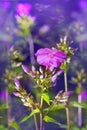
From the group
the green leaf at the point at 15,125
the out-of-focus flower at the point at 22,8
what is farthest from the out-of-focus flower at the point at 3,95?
the out-of-focus flower at the point at 22,8

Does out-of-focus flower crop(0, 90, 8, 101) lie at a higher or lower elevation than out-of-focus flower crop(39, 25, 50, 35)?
lower

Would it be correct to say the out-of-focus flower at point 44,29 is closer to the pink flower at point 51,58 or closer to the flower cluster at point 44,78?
the pink flower at point 51,58

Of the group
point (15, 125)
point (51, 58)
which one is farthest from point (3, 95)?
point (51, 58)

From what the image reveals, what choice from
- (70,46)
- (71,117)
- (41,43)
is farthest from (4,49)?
(71,117)

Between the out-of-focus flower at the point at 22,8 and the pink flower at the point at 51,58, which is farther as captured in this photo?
the out-of-focus flower at the point at 22,8

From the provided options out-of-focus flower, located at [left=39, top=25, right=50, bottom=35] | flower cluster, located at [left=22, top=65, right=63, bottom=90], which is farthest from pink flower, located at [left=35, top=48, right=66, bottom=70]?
out-of-focus flower, located at [left=39, top=25, right=50, bottom=35]

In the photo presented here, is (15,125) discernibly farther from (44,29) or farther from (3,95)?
(44,29)

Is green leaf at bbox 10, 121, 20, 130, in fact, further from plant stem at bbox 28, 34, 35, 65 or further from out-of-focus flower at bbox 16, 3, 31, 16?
out-of-focus flower at bbox 16, 3, 31, 16

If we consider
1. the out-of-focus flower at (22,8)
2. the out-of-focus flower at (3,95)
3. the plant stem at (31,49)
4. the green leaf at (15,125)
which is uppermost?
the out-of-focus flower at (22,8)
